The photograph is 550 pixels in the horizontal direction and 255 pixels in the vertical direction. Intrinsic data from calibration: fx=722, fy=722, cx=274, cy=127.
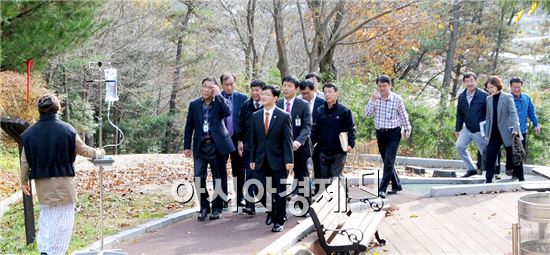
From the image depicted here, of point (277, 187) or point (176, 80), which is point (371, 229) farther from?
point (176, 80)

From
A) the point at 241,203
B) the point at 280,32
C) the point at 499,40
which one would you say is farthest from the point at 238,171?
the point at 499,40

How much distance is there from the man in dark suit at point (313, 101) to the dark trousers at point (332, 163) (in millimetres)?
182

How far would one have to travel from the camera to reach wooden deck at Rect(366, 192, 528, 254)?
7711mm

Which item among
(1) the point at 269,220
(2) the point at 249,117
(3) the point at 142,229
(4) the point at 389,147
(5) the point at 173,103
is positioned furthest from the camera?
(5) the point at 173,103

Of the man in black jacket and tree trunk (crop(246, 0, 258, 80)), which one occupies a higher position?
tree trunk (crop(246, 0, 258, 80))

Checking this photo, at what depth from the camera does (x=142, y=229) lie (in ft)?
28.7

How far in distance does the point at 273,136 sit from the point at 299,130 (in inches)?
28.2

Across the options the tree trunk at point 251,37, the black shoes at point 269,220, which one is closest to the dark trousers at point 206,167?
the black shoes at point 269,220

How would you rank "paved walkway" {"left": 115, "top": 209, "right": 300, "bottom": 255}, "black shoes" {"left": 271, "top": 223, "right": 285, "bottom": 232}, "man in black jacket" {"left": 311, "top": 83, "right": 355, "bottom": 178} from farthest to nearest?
"man in black jacket" {"left": 311, "top": 83, "right": 355, "bottom": 178}, "black shoes" {"left": 271, "top": 223, "right": 285, "bottom": 232}, "paved walkway" {"left": 115, "top": 209, "right": 300, "bottom": 255}

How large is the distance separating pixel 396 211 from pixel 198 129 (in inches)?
113

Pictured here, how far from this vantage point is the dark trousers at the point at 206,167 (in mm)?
9336

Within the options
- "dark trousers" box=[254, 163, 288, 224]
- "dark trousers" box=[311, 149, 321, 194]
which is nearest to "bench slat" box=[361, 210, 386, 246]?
"dark trousers" box=[254, 163, 288, 224]

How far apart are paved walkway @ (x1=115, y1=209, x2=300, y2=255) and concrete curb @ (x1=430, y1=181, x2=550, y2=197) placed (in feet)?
8.64

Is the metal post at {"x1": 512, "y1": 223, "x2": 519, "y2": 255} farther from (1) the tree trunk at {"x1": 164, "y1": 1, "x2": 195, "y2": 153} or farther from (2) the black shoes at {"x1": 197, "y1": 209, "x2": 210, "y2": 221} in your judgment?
(1) the tree trunk at {"x1": 164, "y1": 1, "x2": 195, "y2": 153}
